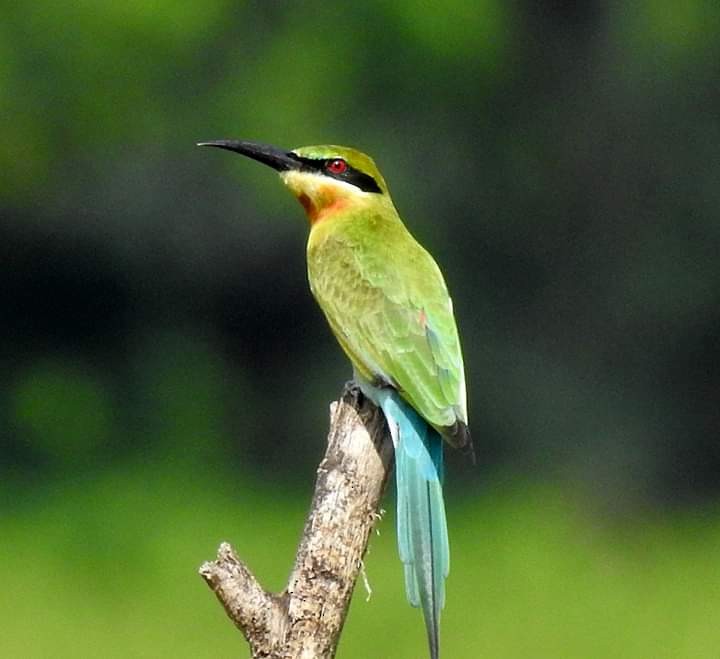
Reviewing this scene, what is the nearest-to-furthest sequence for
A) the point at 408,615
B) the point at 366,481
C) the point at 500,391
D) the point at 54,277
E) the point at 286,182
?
1. the point at 366,481
2. the point at 286,182
3. the point at 408,615
4. the point at 500,391
5. the point at 54,277

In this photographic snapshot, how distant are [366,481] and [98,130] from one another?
6083mm

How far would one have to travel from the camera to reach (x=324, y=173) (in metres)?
3.21

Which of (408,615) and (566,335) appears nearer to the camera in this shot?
(408,615)

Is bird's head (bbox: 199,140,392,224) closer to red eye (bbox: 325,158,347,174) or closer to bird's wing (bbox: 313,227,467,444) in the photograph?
red eye (bbox: 325,158,347,174)

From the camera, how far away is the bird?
97.2 inches

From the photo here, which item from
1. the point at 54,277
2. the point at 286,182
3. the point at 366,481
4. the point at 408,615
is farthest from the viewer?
the point at 54,277

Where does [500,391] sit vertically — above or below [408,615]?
above

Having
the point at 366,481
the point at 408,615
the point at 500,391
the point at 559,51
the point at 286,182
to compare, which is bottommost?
the point at 366,481

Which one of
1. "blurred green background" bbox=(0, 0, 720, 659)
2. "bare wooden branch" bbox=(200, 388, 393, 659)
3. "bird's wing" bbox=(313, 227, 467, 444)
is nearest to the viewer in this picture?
"bare wooden branch" bbox=(200, 388, 393, 659)

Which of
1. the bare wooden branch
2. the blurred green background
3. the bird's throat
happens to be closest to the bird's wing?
the bird's throat

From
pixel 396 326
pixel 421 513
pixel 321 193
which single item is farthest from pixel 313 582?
pixel 321 193

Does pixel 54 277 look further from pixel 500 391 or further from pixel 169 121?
pixel 500 391

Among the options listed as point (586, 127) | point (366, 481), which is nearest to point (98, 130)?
point (586, 127)

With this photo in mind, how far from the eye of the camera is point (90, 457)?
771 cm
